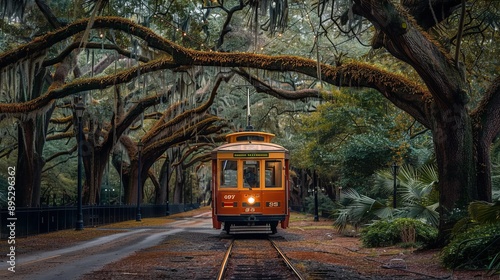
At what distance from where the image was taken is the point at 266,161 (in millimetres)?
22203

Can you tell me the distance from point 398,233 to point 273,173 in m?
5.63

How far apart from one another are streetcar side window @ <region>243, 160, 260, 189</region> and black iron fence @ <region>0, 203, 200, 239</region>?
7665mm

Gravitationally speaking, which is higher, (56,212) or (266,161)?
(266,161)

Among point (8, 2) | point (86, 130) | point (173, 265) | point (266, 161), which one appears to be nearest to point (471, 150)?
point (173, 265)

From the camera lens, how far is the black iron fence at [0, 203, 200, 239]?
67.7 feet

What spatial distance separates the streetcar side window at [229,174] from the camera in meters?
22.2

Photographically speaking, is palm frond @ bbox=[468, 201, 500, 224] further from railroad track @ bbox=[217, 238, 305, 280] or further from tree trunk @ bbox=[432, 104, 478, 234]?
railroad track @ bbox=[217, 238, 305, 280]

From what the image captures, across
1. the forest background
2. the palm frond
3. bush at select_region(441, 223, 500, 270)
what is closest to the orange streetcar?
the forest background

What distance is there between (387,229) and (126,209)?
25.2m

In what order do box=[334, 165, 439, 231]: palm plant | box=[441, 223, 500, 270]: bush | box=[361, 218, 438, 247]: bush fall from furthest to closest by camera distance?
box=[334, 165, 439, 231]: palm plant < box=[361, 218, 438, 247]: bush < box=[441, 223, 500, 270]: bush

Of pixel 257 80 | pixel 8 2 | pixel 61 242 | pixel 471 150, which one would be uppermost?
pixel 8 2

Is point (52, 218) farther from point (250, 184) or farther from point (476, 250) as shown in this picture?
point (476, 250)

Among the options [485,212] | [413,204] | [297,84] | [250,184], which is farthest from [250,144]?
[297,84]

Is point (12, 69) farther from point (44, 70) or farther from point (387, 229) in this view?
point (387, 229)
